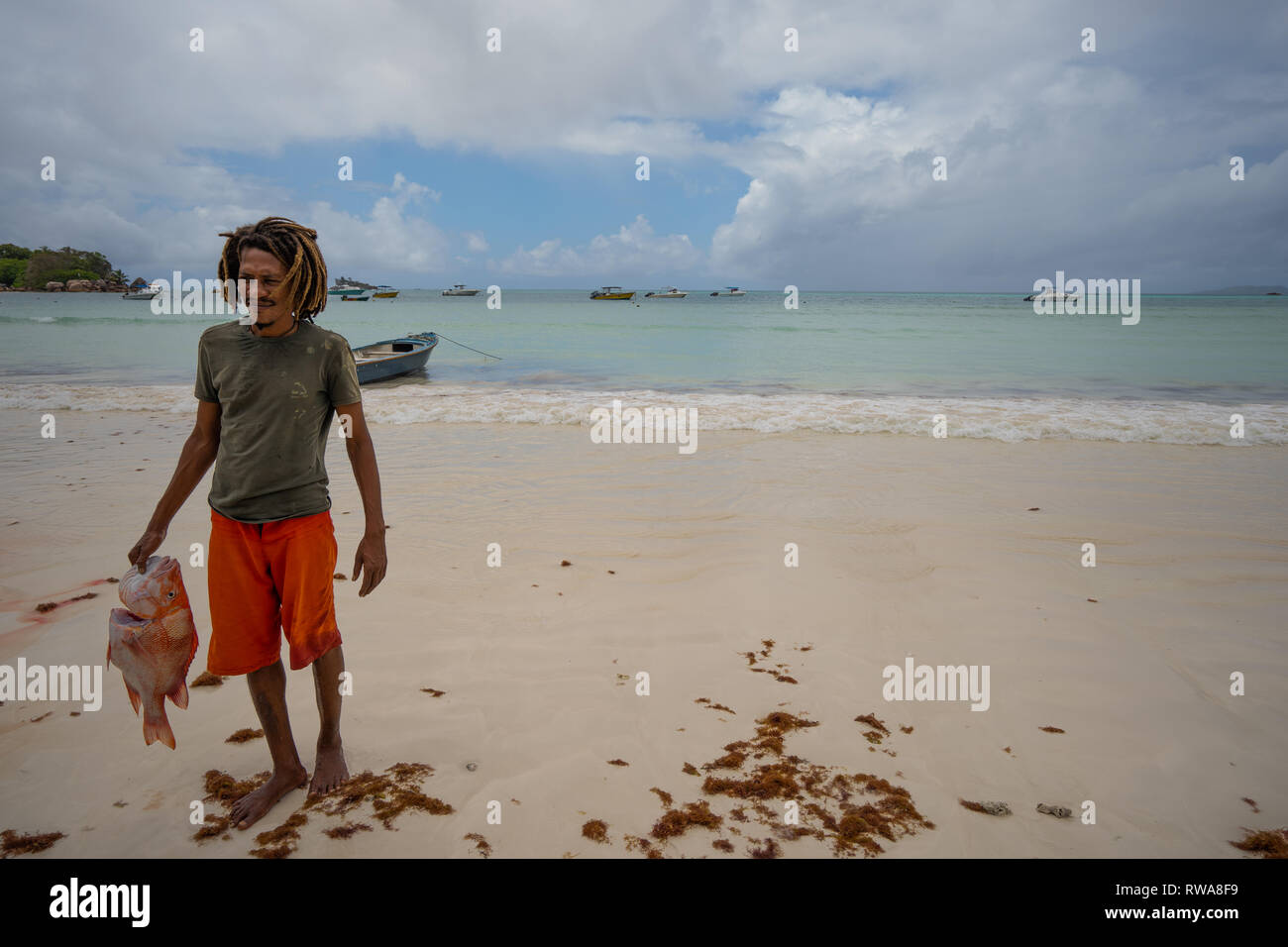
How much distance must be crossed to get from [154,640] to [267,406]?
3.41 ft

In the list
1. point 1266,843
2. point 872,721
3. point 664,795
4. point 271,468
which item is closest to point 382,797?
point 664,795

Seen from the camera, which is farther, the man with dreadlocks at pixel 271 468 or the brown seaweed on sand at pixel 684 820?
the brown seaweed on sand at pixel 684 820

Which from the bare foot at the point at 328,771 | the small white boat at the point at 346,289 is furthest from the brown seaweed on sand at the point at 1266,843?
the small white boat at the point at 346,289

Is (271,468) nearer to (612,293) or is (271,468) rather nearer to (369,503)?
(369,503)

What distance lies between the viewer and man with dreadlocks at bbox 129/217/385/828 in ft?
7.84

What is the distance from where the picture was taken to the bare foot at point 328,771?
2777 mm

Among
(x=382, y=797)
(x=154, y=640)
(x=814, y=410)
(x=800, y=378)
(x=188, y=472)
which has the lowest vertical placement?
(x=382, y=797)

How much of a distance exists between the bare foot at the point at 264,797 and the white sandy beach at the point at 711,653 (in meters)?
0.08

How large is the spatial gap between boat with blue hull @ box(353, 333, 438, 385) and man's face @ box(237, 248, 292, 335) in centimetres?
1415

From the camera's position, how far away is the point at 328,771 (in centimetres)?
281

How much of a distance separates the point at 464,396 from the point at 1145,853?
1447 centimetres

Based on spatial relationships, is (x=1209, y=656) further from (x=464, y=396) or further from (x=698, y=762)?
(x=464, y=396)

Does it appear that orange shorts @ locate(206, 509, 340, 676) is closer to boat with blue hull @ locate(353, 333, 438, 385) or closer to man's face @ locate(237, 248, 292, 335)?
man's face @ locate(237, 248, 292, 335)

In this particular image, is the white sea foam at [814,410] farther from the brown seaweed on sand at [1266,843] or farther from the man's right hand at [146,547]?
the man's right hand at [146,547]
